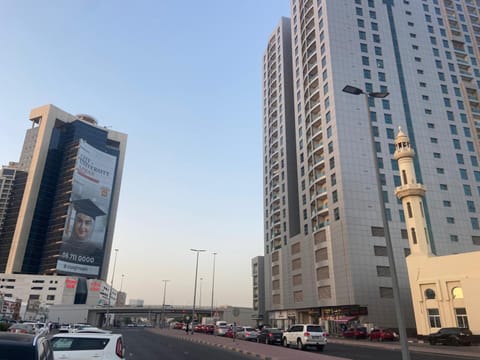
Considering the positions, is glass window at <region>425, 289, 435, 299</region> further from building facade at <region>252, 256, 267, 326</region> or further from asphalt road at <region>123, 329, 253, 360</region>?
building facade at <region>252, 256, 267, 326</region>

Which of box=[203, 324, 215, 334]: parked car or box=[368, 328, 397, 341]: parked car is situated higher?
box=[368, 328, 397, 341]: parked car

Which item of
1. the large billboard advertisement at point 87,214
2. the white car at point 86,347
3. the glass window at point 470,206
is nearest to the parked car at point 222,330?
the glass window at point 470,206

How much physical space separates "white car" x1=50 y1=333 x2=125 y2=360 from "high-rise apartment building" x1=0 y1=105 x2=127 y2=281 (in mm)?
139579

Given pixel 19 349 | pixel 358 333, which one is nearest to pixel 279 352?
pixel 19 349

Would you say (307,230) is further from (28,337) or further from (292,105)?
(28,337)

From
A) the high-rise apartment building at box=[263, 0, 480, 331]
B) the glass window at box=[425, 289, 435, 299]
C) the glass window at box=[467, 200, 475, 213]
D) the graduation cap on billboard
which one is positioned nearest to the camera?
the glass window at box=[425, 289, 435, 299]

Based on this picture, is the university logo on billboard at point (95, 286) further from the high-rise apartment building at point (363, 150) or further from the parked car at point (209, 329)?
the parked car at point (209, 329)

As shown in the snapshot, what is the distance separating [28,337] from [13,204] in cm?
17384

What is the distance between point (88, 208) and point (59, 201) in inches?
466

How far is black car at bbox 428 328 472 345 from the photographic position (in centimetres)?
3322

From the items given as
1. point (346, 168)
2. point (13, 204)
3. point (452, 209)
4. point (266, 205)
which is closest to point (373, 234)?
point (346, 168)

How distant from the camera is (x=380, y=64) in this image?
2778 inches

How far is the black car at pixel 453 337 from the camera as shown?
33.2 meters

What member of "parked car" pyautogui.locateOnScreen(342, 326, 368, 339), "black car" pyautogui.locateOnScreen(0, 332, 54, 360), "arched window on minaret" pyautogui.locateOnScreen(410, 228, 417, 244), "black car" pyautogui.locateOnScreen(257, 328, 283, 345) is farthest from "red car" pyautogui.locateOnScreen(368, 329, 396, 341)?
"black car" pyautogui.locateOnScreen(0, 332, 54, 360)
